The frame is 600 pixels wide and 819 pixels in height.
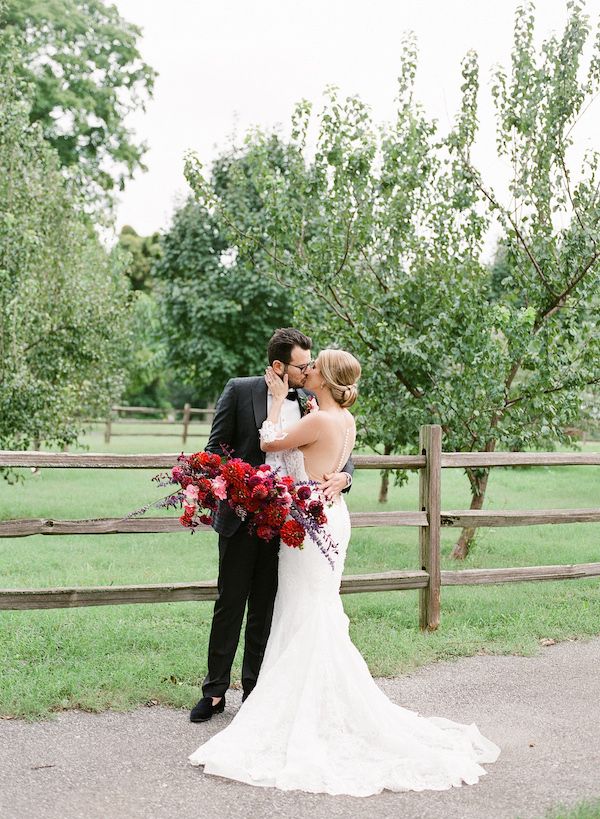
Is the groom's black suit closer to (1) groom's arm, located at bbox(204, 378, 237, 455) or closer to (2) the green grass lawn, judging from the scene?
(1) groom's arm, located at bbox(204, 378, 237, 455)

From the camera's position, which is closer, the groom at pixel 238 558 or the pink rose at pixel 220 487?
the pink rose at pixel 220 487

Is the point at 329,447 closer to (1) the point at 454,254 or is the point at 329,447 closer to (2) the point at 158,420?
(1) the point at 454,254

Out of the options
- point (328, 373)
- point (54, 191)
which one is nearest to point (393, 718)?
point (328, 373)

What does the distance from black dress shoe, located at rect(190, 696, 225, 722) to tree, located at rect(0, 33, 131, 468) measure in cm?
784

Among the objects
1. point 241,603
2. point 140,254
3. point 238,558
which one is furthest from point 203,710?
point 140,254

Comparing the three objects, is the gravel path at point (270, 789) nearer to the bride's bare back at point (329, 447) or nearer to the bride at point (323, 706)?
the bride at point (323, 706)

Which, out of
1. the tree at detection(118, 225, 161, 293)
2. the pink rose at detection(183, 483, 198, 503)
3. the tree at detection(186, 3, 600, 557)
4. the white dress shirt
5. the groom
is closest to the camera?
the pink rose at detection(183, 483, 198, 503)

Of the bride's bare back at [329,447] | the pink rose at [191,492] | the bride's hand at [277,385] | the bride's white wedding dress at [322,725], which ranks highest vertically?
the bride's hand at [277,385]

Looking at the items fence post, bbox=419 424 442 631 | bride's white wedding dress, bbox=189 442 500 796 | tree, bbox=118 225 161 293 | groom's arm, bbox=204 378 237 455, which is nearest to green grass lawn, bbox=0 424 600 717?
fence post, bbox=419 424 442 631

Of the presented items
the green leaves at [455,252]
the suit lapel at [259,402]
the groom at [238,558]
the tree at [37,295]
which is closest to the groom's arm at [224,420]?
the groom at [238,558]

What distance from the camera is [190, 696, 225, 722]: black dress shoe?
5105 mm

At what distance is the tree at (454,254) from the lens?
9.60m

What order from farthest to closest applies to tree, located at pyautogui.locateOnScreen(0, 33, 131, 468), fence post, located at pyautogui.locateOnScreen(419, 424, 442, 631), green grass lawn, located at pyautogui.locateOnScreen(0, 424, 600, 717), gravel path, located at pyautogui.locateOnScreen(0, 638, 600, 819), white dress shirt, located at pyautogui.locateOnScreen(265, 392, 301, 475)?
tree, located at pyautogui.locateOnScreen(0, 33, 131, 468)
fence post, located at pyautogui.locateOnScreen(419, 424, 442, 631)
green grass lawn, located at pyautogui.locateOnScreen(0, 424, 600, 717)
white dress shirt, located at pyautogui.locateOnScreen(265, 392, 301, 475)
gravel path, located at pyautogui.locateOnScreen(0, 638, 600, 819)

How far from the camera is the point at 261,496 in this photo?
4.70m
